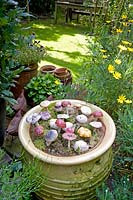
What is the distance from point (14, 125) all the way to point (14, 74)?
16.3 inches

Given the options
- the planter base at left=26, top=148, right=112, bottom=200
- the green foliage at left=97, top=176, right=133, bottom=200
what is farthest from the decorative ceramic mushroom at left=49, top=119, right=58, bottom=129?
the green foliage at left=97, top=176, right=133, bottom=200

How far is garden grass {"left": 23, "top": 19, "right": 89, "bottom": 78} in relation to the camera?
4375mm

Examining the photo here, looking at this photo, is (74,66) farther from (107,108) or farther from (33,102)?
(107,108)

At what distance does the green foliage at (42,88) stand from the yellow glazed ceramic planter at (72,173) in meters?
1.05

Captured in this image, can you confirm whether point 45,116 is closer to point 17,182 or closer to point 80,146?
point 80,146

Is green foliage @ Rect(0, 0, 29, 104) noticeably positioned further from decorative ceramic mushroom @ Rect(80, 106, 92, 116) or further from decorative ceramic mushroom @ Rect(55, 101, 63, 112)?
decorative ceramic mushroom @ Rect(80, 106, 92, 116)

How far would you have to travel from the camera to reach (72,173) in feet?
5.52

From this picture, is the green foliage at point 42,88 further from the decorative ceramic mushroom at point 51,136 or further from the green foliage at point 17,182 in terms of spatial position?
the green foliage at point 17,182

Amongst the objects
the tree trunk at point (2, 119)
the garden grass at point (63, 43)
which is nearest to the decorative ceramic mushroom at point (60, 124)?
the tree trunk at point (2, 119)

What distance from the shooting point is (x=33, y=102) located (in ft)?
9.41

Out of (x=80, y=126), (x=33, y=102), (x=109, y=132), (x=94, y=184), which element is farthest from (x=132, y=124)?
(x=33, y=102)

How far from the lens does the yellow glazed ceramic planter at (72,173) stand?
1.67m

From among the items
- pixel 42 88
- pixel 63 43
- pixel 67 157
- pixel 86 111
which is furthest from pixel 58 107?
pixel 63 43

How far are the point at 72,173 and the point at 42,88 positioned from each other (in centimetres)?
133
